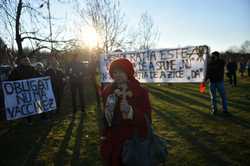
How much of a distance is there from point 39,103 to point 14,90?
0.88m

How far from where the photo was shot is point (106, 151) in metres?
2.77

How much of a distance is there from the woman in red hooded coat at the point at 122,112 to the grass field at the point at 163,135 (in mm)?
2168

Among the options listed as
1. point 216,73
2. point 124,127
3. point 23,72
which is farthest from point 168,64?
point 124,127

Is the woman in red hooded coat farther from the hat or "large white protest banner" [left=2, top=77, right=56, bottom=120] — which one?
"large white protest banner" [left=2, top=77, right=56, bottom=120]

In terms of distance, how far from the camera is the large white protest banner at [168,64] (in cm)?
858

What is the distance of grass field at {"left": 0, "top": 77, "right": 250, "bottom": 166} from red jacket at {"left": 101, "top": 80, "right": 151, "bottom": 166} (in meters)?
2.15

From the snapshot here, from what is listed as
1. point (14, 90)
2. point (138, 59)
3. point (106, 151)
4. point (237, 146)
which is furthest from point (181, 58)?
point (106, 151)

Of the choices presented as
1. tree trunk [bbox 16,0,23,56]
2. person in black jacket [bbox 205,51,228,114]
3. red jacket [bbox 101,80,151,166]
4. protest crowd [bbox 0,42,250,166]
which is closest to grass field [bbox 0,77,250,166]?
protest crowd [bbox 0,42,250,166]

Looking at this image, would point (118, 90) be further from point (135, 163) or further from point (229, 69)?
point (229, 69)

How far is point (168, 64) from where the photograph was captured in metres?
9.88

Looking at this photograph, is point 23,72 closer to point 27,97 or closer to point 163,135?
point 27,97

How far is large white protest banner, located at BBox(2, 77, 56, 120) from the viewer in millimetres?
7266

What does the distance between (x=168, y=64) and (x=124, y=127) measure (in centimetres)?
742

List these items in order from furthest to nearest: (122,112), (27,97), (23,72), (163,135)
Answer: (23,72) < (27,97) < (163,135) < (122,112)
